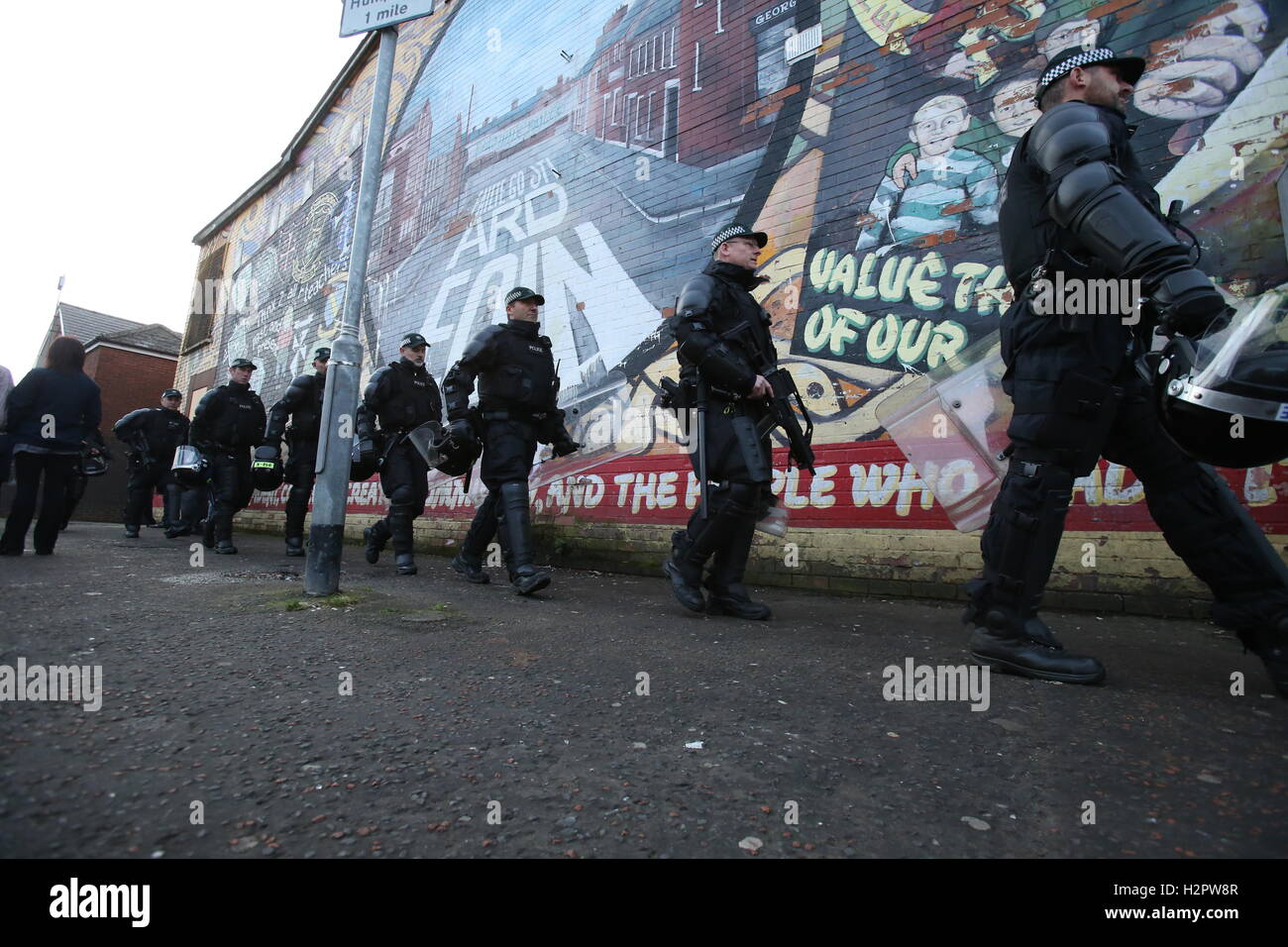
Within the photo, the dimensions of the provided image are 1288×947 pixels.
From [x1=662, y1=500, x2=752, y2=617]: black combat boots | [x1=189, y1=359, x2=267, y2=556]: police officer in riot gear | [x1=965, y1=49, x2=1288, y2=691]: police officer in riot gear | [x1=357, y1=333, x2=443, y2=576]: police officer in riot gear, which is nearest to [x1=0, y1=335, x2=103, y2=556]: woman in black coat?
[x1=189, y1=359, x2=267, y2=556]: police officer in riot gear

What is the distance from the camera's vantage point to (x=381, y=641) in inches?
100.0

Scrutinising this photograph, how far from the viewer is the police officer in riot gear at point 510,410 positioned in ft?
13.6

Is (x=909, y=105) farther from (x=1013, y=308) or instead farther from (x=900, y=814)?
(x=900, y=814)

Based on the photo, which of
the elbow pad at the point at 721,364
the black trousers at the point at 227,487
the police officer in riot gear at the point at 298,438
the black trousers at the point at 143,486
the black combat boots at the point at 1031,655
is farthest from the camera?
the black trousers at the point at 143,486

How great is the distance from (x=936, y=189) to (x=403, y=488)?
467cm

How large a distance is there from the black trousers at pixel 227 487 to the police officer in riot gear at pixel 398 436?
72.0 inches

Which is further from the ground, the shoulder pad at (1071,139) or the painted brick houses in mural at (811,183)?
the painted brick houses in mural at (811,183)

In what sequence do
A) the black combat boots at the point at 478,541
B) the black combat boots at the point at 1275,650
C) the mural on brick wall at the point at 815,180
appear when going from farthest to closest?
the black combat boots at the point at 478,541, the mural on brick wall at the point at 815,180, the black combat boots at the point at 1275,650

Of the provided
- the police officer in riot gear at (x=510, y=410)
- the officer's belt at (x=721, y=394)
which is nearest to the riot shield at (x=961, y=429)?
the officer's belt at (x=721, y=394)

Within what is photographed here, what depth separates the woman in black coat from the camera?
16.8 feet

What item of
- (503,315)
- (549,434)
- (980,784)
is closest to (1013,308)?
(980,784)

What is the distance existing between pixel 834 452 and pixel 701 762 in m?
3.62

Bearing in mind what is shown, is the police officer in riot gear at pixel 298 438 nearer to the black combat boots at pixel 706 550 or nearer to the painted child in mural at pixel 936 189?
the black combat boots at pixel 706 550

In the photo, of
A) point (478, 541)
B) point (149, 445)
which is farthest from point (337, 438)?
point (149, 445)
